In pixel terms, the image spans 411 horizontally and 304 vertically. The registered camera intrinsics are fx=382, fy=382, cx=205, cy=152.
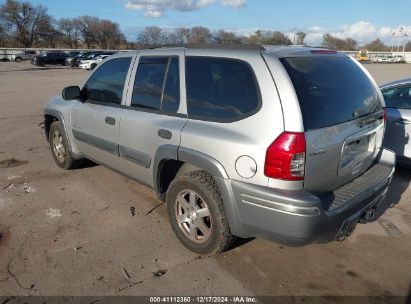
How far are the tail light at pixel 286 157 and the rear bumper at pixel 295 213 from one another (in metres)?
0.12

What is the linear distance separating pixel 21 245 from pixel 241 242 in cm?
212

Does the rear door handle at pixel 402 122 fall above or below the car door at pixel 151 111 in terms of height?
below

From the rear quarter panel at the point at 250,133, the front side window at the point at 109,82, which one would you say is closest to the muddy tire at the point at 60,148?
the front side window at the point at 109,82

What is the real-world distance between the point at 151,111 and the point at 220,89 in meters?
0.91

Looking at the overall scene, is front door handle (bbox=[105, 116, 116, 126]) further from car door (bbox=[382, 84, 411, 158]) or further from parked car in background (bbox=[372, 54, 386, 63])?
parked car in background (bbox=[372, 54, 386, 63])

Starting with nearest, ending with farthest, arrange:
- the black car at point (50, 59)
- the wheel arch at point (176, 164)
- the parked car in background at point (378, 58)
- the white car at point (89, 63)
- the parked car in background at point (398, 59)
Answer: the wheel arch at point (176, 164)
the white car at point (89, 63)
the black car at point (50, 59)
the parked car in background at point (398, 59)
the parked car in background at point (378, 58)

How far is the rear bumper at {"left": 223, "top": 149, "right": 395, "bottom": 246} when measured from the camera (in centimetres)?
270

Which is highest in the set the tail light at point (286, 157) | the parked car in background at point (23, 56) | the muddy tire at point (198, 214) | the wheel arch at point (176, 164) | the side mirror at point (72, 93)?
the parked car in background at point (23, 56)

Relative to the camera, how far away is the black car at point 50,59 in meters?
44.4

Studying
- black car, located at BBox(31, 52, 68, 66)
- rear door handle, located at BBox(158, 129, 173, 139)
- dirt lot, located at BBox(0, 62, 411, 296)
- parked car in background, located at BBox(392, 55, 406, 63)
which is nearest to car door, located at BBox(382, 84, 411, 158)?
dirt lot, located at BBox(0, 62, 411, 296)

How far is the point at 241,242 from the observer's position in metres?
3.72

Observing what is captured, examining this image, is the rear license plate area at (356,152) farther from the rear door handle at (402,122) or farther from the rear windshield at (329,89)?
the rear door handle at (402,122)

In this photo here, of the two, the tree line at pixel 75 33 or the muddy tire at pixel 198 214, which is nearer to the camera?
the muddy tire at pixel 198 214

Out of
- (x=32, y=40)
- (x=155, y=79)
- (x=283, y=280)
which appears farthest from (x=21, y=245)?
(x=32, y=40)
